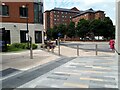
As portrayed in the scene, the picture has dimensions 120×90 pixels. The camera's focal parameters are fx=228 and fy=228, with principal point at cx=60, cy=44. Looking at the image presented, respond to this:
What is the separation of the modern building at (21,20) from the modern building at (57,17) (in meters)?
110

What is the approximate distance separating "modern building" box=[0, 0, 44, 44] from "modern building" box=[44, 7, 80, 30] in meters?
110

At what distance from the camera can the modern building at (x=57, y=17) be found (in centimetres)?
14750

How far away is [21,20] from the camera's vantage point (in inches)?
1361

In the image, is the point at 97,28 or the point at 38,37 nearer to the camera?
the point at 38,37

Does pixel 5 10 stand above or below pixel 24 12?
above

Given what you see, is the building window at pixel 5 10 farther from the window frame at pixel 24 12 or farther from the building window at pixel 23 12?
the building window at pixel 23 12

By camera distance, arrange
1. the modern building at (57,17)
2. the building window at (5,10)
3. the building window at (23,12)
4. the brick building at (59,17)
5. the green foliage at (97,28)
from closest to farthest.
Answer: the building window at (5,10) → the building window at (23,12) → the green foliage at (97,28) → the brick building at (59,17) → the modern building at (57,17)

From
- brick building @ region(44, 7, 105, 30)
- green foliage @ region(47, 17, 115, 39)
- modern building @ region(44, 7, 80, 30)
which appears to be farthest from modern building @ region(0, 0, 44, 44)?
modern building @ region(44, 7, 80, 30)

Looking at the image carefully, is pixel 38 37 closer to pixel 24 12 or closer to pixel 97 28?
pixel 24 12

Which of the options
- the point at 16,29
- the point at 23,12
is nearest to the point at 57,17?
the point at 23,12

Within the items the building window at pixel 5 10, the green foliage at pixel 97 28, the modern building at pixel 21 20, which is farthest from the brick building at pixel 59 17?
the building window at pixel 5 10

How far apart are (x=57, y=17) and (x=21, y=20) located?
4573 inches

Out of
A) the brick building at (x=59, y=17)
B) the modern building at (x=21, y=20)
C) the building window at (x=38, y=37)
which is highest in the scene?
the brick building at (x=59, y=17)

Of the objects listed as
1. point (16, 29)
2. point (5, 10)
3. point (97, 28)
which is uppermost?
point (5, 10)
